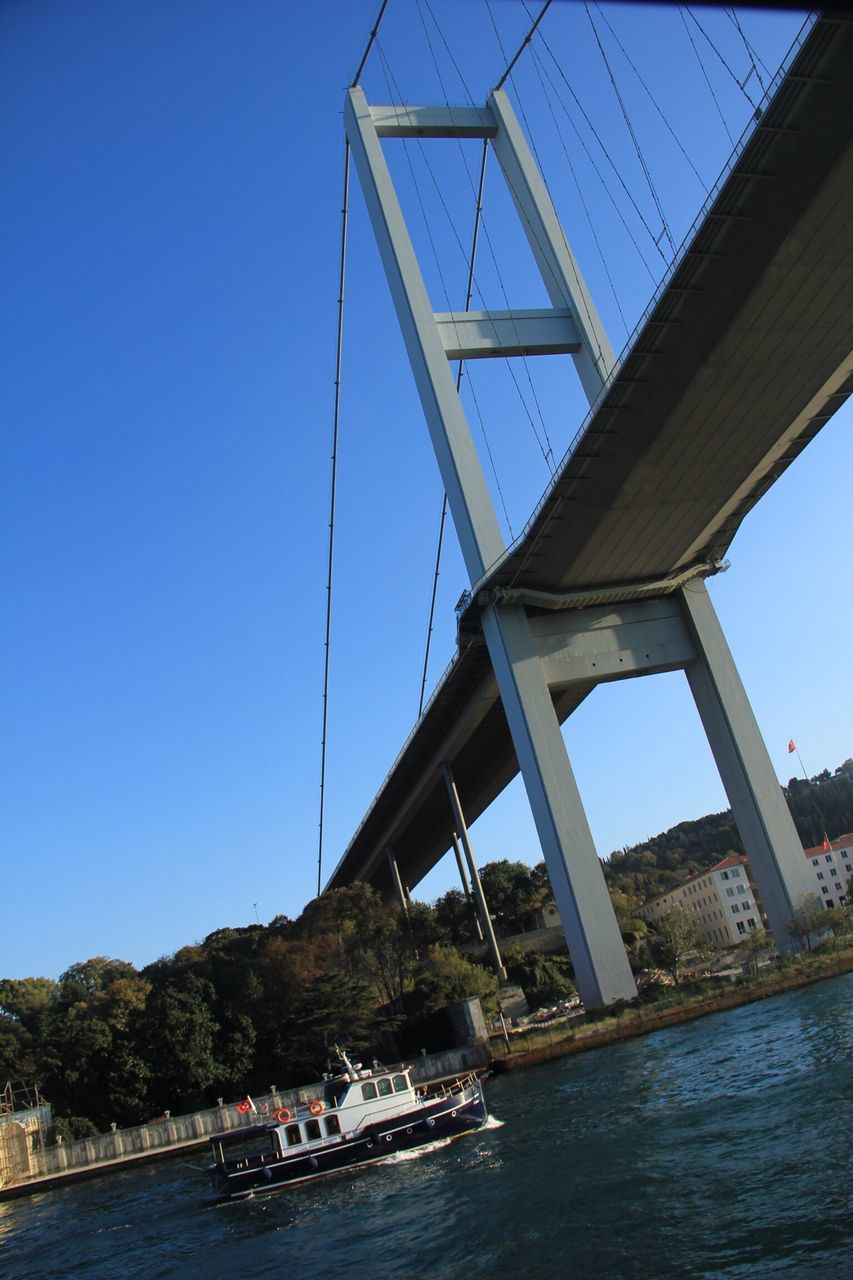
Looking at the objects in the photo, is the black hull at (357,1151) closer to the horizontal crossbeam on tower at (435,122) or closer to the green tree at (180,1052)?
the green tree at (180,1052)

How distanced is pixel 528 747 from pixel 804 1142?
16.5 meters

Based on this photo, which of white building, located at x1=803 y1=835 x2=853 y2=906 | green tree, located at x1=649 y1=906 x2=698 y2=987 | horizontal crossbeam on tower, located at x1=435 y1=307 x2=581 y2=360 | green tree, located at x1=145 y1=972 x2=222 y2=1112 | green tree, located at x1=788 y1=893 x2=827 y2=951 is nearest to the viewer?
green tree, located at x1=788 y1=893 x2=827 y2=951

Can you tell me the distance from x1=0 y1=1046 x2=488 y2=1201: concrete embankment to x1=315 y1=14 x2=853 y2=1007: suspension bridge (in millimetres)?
4460

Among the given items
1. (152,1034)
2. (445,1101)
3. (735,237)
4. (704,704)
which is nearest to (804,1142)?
(445,1101)

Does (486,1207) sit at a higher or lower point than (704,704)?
lower

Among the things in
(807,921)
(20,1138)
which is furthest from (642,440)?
(20,1138)

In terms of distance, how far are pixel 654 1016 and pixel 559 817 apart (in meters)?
5.19

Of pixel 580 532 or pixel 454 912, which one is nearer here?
pixel 580 532

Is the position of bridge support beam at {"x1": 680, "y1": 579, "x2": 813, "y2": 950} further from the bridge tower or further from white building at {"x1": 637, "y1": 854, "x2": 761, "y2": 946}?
white building at {"x1": 637, "y1": 854, "x2": 761, "y2": 946}

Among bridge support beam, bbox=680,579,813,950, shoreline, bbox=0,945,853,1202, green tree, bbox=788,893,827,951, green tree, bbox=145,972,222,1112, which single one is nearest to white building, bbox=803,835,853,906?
bridge support beam, bbox=680,579,813,950

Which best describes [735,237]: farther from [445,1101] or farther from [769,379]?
[445,1101]

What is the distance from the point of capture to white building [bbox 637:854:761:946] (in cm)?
5812

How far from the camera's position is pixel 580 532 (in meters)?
25.3

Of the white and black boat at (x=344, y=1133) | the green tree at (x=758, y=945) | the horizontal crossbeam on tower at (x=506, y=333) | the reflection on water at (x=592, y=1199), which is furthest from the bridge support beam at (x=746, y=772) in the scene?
the white and black boat at (x=344, y=1133)
